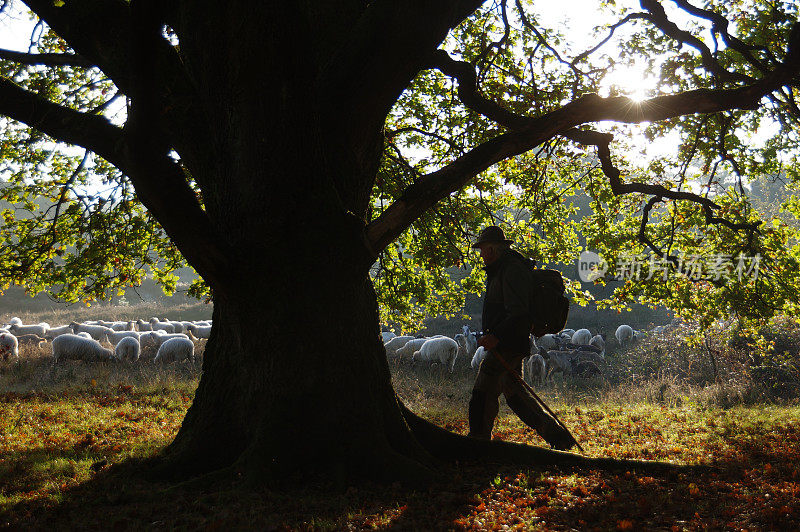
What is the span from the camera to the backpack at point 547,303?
6.43 metres

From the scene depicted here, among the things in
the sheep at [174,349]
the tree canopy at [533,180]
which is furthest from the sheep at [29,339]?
the tree canopy at [533,180]

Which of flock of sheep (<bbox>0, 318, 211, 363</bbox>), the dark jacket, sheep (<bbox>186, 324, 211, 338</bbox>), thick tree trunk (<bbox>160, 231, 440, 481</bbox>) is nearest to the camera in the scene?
thick tree trunk (<bbox>160, 231, 440, 481</bbox>)

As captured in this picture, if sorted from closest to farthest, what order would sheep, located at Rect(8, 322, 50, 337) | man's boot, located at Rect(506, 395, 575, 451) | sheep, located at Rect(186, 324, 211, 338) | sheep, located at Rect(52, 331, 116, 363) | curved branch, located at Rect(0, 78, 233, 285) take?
1. curved branch, located at Rect(0, 78, 233, 285)
2. man's boot, located at Rect(506, 395, 575, 451)
3. sheep, located at Rect(52, 331, 116, 363)
4. sheep, located at Rect(8, 322, 50, 337)
5. sheep, located at Rect(186, 324, 211, 338)

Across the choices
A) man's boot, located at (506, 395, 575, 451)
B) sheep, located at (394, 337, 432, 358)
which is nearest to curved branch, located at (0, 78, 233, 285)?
man's boot, located at (506, 395, 575, 451)

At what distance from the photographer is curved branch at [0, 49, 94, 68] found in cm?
568

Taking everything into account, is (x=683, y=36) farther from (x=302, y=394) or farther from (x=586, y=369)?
(x=586, y=369)

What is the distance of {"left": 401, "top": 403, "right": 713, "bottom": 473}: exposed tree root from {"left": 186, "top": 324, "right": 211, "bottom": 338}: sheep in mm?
20063

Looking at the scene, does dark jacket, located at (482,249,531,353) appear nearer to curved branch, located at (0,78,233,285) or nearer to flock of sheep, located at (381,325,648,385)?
curved branch, located at (0,78,233,285)

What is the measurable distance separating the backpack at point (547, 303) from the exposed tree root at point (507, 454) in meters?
1.60

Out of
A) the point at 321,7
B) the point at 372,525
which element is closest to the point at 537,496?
the point at 372,525

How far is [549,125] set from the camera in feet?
17.6

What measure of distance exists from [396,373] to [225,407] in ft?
42.0

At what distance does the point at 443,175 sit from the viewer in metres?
5.00

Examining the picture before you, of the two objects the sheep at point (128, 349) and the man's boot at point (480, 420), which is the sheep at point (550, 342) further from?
the man's boot at point (480, 420)
